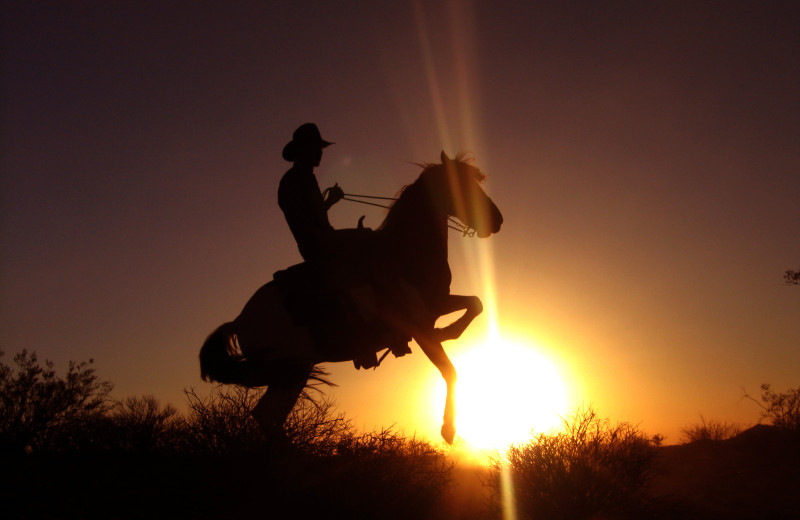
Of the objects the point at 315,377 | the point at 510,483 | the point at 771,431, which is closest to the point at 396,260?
the point at 315,377

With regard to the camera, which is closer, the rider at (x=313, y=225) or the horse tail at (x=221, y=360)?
the rider at (x=313, y=225)

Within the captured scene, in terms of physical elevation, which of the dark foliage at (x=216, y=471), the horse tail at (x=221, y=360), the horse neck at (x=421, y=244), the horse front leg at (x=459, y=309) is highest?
the horse neck at (x=421, y=244)

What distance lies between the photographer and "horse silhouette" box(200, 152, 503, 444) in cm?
619

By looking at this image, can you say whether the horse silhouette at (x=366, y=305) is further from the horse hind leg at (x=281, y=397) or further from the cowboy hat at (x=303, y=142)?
the cowboy hat at (x=303, y=142)

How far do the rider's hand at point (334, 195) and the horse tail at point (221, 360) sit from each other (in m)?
1.84

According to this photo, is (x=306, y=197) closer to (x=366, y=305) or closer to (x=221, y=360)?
(x=366, y=305)

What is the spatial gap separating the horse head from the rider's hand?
1.07 m

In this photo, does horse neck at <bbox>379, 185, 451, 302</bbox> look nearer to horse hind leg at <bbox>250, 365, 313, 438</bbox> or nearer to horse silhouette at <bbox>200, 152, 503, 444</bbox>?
horse silhouette at <bbox>200, 152, 503, 444</bbox>

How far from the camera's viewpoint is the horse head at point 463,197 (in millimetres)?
6934

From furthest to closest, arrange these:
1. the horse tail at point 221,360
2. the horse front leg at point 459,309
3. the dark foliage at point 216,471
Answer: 1. the horse tail at point 221,360
2. the horse front leg at point 459,309
3. the dark foliage at point 216,471

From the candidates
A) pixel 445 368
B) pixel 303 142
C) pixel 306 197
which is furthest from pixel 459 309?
pixel 303 142

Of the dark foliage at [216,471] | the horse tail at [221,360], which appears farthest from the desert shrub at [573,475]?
the horse tail at [221,360]

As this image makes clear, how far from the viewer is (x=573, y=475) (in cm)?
626

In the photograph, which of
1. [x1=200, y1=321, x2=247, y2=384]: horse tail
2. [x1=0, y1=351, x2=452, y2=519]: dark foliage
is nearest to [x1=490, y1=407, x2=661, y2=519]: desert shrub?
[x1=0, y1=351, x2=452, y2=519]: dark foliage
